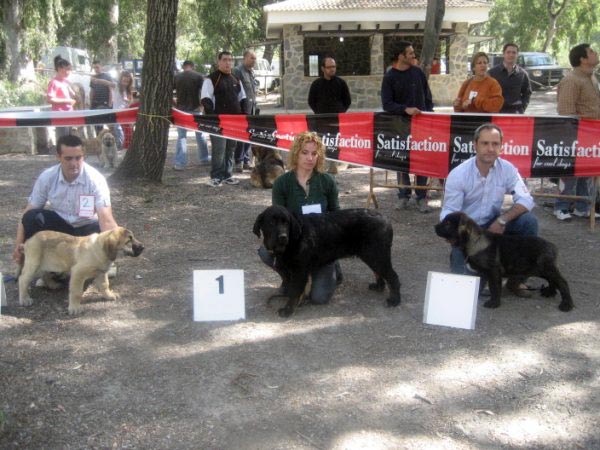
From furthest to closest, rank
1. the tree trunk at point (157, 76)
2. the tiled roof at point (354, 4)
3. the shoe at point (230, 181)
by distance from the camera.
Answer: the tiled roof at point (354, 4), the shoe at point (230, 181), the tree trunk at point (157, 76)

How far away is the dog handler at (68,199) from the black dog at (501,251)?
2.84 metres

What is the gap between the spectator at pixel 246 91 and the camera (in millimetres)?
11086

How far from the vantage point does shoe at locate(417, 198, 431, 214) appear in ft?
26.6

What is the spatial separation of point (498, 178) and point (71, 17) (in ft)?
118

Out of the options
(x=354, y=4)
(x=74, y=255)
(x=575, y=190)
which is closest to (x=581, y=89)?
(x=575, y=190)

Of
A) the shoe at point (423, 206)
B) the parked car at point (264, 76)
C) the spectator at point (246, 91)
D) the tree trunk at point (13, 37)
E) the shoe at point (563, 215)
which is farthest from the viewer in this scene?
the parked car at point (264, 76)

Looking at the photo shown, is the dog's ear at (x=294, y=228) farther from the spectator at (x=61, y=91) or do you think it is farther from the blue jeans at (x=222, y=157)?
the spectator at (x=61, y=91)

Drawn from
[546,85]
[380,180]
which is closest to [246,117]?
[380,180]

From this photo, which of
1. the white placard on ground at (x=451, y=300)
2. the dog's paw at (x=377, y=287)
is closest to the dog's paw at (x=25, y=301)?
the dog's paw at (x=377, y=287)

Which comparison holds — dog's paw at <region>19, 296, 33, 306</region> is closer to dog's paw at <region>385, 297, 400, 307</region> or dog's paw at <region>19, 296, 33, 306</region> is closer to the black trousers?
the black trousers

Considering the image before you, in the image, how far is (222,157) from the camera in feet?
32.1

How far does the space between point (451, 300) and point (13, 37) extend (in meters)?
23.5

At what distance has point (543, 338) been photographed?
4.40 m

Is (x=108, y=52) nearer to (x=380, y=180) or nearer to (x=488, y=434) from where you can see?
(x=380, y=180)
